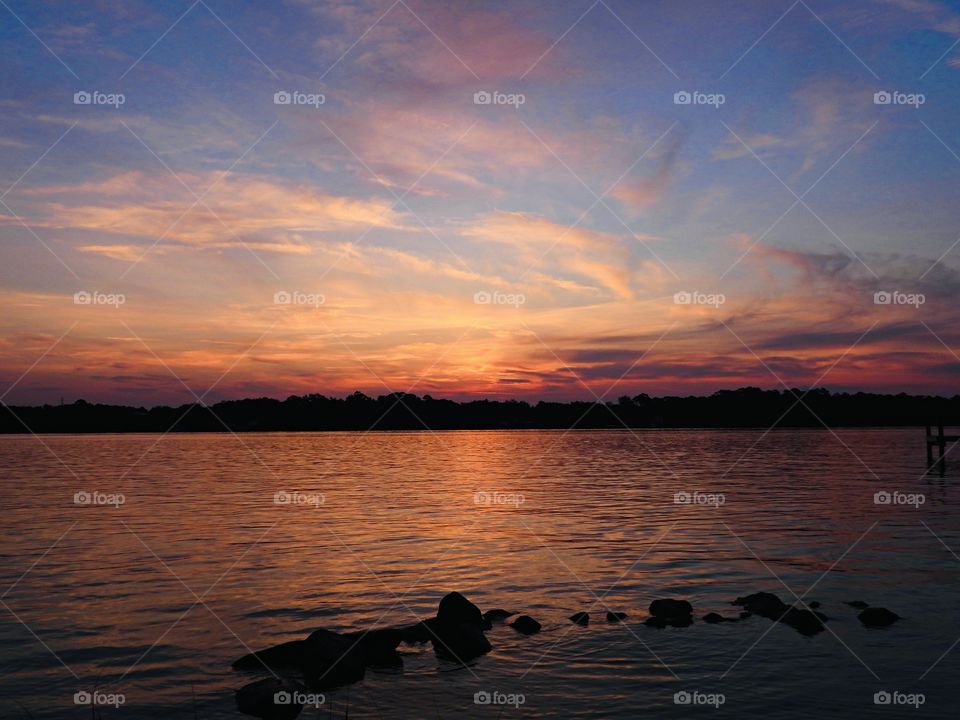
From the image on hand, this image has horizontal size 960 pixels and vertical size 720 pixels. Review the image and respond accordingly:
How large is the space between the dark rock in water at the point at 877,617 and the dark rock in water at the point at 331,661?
43.8 ft

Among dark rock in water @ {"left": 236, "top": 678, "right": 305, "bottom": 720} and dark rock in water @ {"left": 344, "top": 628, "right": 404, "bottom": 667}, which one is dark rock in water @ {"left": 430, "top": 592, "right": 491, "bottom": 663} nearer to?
dark rock in water @ {"left": 344, "top": 628, "right": 404, "bottom": 667}

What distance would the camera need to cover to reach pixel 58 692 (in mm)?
16484

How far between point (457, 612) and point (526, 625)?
6.08 ft

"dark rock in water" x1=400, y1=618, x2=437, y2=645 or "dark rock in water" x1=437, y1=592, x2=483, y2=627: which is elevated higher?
"dark rock in water" x1=437, y1=592, x2=483, y2=627

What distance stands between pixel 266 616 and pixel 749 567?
1748 cm

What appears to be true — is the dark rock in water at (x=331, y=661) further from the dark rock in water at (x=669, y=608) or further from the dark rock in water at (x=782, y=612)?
the dark rock in water at (x=782, y=612)

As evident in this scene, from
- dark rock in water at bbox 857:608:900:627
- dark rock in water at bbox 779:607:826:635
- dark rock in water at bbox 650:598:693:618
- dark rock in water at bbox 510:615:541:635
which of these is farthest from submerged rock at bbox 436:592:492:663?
dark rock in water at bbox 857:608:900:627

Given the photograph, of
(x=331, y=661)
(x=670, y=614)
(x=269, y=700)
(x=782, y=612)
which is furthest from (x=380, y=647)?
(x=782, y=612)

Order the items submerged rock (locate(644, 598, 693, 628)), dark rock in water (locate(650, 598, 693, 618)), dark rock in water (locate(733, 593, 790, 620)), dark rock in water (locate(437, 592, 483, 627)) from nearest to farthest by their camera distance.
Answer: dark rock in water (locate(437, 592, 483, 627)) < submerged rock (locate(644, 598, 693, 628)) < dark rock in water (locate(650, 598, 693, 618)) < dark rock in water (locate(733, 593, 790, 620))

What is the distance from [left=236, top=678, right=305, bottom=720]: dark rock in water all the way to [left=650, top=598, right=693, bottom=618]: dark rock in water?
10.4m

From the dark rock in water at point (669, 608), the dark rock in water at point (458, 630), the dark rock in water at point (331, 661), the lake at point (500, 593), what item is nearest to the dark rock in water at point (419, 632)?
the dark rock in water at point (458, 630)

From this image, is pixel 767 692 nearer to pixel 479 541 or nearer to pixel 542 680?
pixel 542 680

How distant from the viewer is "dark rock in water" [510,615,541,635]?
20.2 m

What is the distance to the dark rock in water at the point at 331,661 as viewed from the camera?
53.5 feet
